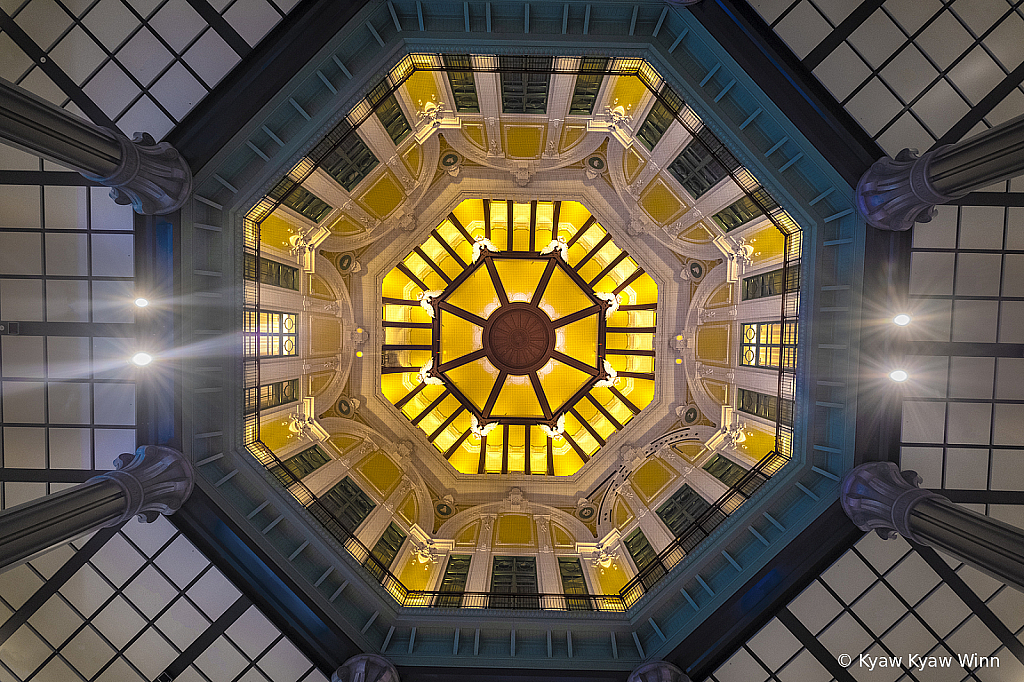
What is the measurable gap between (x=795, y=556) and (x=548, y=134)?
1336cm

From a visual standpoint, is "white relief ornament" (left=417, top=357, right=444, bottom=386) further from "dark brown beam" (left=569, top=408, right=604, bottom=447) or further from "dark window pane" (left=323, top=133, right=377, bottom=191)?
"dark window pane" (left=323, top=133, right=377, bottom=191)

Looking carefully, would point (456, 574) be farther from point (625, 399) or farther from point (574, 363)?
point (625, 399)

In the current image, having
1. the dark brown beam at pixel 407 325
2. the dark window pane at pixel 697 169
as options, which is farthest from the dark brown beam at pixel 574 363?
the dark window pane at pixel 697 169

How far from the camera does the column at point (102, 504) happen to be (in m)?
7.92

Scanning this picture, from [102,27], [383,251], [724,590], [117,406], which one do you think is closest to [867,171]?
[724,590]

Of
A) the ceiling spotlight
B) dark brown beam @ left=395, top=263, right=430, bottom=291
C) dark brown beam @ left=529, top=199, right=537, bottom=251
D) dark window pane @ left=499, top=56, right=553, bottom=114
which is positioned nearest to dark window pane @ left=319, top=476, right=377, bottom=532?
the ceiling spotlight

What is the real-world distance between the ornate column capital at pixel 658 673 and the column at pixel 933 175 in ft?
36.7

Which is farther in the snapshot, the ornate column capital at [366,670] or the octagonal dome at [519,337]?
the octagonal dome at [519,337]

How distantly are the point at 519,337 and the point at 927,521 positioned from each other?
578 inches

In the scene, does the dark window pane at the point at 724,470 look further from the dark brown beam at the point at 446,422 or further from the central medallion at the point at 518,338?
the dark brown beam at the point at 446,422

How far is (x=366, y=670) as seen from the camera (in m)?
11.5

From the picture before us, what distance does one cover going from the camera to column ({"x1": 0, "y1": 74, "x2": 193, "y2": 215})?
759 centimetres

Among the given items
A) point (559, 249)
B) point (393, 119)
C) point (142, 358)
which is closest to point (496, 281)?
point (559, 249)

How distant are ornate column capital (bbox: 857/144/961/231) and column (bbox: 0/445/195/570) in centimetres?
1610
